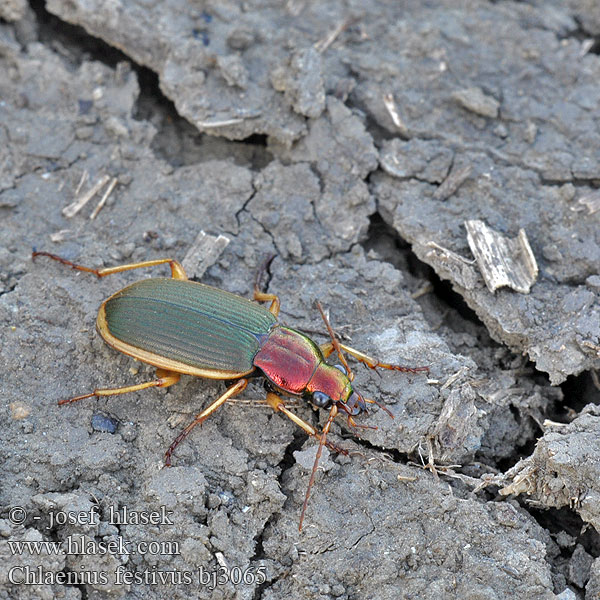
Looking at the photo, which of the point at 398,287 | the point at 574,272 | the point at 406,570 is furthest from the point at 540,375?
the point at 406,570

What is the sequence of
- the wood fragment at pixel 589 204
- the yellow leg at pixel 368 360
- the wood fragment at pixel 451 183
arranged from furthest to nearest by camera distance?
the wood fragment at pixel 451 183
the wood fragment at pixel 589 204
the yellow leg at pixel 368 360

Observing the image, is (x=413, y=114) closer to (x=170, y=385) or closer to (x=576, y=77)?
(x=576, y=77)

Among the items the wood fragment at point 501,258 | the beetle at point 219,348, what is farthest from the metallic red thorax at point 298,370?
the wood fragment at point 501,258

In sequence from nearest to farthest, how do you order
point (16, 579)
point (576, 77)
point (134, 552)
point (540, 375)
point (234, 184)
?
point (16, 579), point (134, 552), point (540, 375), point (234, 184), point (576, 77)

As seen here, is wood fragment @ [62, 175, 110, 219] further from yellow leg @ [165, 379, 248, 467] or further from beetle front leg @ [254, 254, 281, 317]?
yellow leg @ [165, 379, 248, 467]

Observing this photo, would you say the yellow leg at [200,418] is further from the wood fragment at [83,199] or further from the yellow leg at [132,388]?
the wood fragment at [83,199]
